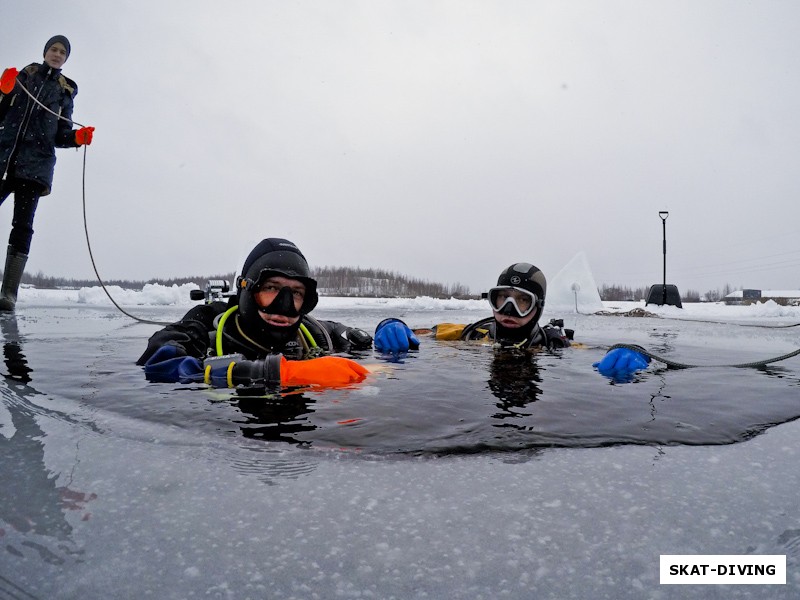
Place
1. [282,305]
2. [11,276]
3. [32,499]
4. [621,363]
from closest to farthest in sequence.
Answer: [32,499] → [282,305] → [621,363] → [11,276]

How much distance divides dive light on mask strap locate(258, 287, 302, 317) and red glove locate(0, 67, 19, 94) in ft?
15.7

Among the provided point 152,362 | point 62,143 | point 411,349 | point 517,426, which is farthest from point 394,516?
point 62,143

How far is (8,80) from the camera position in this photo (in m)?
5.57

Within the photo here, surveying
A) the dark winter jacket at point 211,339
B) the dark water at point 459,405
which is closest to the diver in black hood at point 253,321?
the dark winter jacket at point 211,339

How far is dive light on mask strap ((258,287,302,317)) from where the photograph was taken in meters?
3.54

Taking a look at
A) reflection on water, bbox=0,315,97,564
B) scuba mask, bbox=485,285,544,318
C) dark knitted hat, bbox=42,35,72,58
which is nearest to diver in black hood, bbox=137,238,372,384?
reflection on water, bbox=0,315,97,564

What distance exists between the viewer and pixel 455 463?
151cm

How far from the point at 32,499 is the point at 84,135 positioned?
675 centimetres

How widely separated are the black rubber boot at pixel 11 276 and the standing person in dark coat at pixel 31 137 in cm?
1

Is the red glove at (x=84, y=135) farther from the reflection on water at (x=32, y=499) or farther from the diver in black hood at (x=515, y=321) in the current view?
the reflection on water at (x=32, y=499)

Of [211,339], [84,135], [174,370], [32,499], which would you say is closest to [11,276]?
[84,135]

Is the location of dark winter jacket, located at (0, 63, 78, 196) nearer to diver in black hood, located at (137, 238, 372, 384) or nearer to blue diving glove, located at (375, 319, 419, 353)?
diver in black hood, located at (137, 238, 372, 384)

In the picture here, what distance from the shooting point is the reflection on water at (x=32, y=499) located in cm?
94

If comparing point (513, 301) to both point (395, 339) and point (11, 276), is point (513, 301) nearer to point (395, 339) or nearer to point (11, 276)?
point (395, 339)
